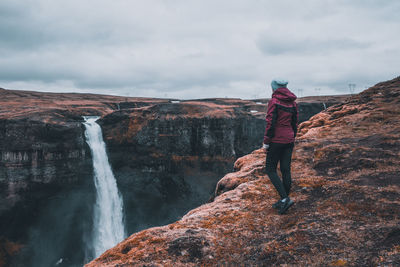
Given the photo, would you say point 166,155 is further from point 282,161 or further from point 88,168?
point 282,161

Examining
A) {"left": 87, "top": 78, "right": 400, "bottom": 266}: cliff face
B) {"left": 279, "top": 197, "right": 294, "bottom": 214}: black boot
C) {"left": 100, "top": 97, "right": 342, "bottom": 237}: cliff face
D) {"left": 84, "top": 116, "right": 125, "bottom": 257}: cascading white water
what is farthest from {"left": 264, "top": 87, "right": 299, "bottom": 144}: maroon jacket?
{"left": 100, "top": 97, "right": 342, "bottom": 237}: cliff face

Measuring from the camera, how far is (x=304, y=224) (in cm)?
570

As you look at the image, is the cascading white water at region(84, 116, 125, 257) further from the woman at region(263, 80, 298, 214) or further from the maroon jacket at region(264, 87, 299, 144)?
the maroon jacket at region(264, 87, 299, 144)

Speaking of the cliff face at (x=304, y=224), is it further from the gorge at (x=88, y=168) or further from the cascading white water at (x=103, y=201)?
the gorge at (x=88, y=168)

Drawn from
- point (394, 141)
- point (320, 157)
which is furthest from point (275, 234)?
point (394, 141)

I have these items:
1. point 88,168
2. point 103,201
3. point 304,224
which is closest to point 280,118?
point 304,224

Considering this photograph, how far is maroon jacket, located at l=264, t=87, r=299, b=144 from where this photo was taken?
690 centimetres

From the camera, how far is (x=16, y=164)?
3819 centimetres

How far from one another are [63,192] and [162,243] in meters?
44.1

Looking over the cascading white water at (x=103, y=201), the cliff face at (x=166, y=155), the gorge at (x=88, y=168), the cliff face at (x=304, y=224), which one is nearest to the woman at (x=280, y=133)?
the cliff face at (x=304, y=224)

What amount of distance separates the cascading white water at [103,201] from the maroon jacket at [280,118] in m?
41.8

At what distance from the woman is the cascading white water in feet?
135

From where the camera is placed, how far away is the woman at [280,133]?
6.89 metres

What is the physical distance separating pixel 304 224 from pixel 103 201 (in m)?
44.6
